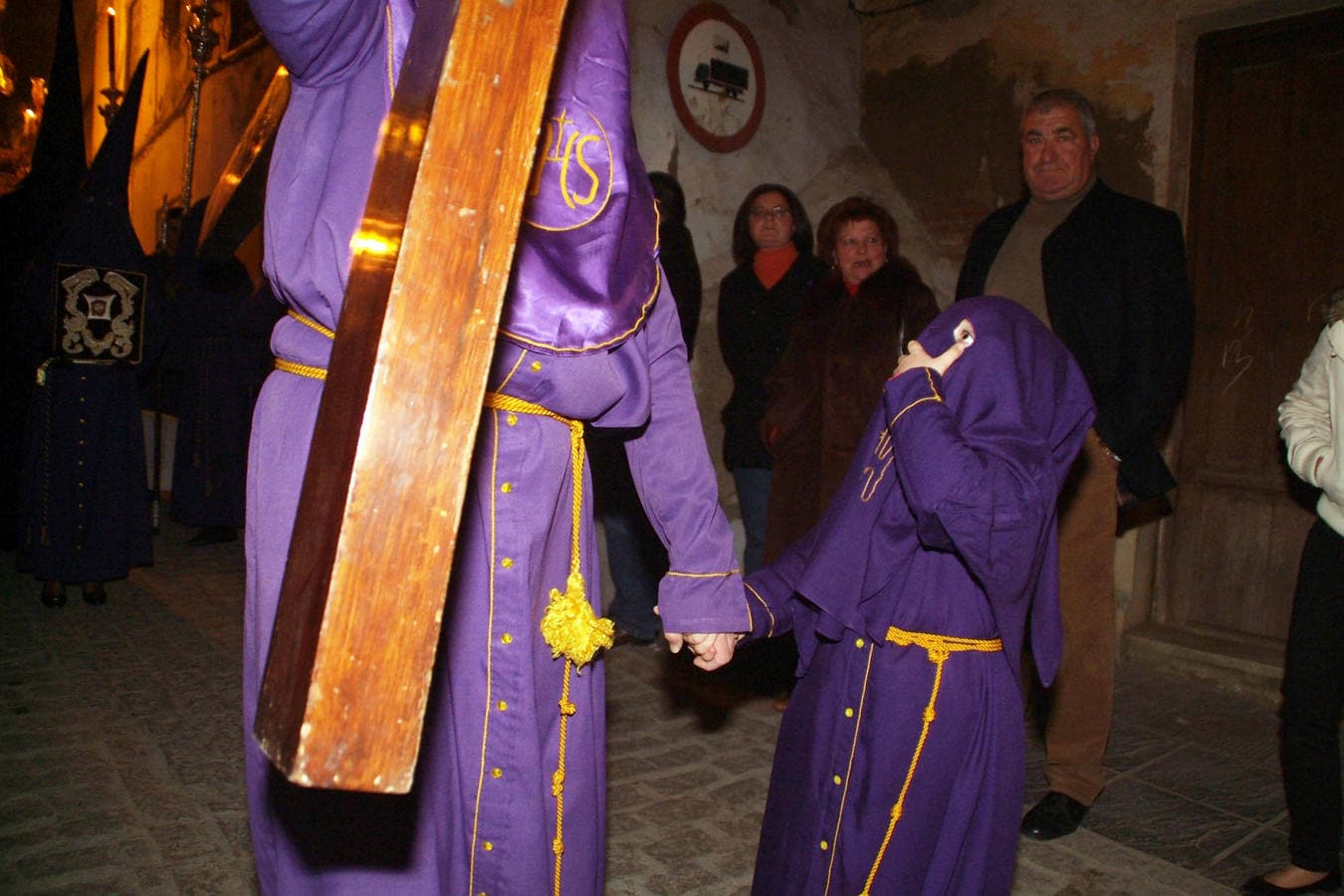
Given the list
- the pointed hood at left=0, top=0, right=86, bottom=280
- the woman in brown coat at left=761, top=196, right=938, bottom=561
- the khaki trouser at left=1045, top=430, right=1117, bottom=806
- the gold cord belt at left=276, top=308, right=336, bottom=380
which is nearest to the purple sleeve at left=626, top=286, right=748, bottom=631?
the gold cord belt at left=276, top=308, right=336, bottom=380

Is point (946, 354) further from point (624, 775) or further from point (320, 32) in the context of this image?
point (624, 775)

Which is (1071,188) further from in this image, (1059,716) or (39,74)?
(39,74)

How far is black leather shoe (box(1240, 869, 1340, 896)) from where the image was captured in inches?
116

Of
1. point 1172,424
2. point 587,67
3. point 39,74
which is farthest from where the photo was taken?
point 39,74

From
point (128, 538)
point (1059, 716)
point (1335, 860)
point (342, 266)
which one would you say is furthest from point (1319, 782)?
point (128, 538)

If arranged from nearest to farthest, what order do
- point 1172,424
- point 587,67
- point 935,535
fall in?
1. point 587,67
2. point 935,535
3. point 1172,424

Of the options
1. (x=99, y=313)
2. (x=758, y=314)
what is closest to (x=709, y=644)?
(x=758, y=314)

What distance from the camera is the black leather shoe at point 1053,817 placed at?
3.31 m

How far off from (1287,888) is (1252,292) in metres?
3.33

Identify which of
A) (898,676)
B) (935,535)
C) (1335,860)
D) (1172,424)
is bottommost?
(1335,860)

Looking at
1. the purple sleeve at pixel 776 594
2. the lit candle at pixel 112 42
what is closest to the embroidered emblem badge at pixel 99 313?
the purple sleeve at pixel 776 594

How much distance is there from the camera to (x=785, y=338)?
497cm

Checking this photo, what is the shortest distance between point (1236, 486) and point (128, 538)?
6542mm

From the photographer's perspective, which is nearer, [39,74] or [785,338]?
[785,338]
